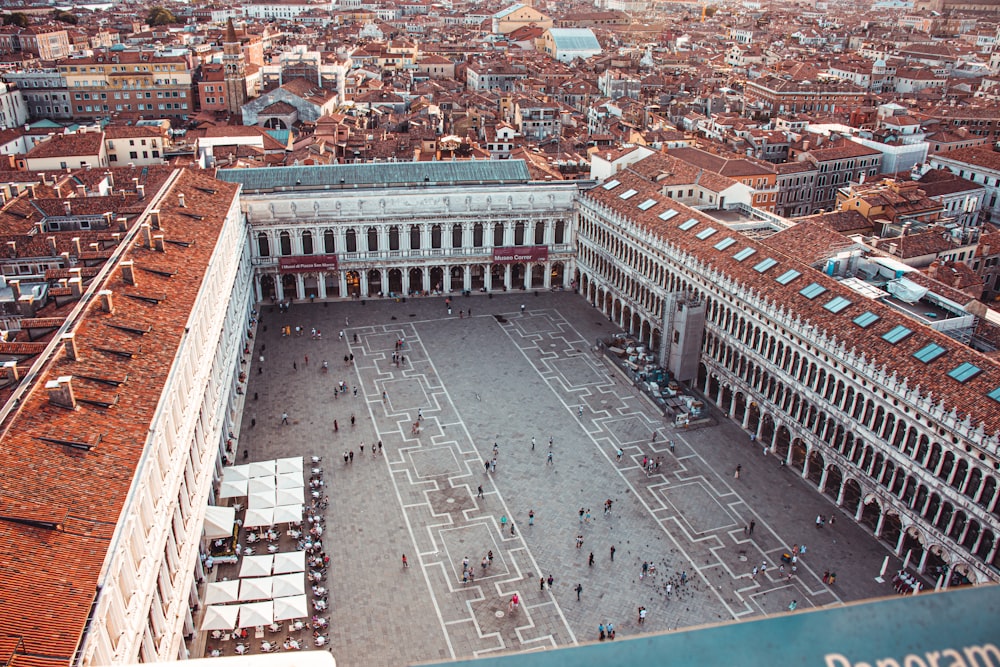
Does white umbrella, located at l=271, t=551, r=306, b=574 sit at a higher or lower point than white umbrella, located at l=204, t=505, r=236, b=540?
lower

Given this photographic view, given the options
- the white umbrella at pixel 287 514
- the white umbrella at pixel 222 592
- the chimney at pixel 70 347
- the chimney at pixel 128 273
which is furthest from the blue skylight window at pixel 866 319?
the chimney at pixel 70 347

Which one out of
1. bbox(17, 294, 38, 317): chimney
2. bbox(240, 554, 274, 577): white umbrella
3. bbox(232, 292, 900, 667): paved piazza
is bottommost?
bbox(232, 292, 900, 667): paved piazza

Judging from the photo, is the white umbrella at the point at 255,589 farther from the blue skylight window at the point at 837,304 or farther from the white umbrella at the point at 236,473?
the blue skylight window at the point at 837,304

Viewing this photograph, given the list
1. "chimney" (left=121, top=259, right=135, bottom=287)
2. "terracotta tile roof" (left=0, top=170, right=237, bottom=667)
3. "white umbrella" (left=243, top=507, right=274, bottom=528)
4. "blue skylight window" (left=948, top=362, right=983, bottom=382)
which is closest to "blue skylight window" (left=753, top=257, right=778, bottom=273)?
"blue skylight window" (left=948, top=362, right=983, bottom=382)

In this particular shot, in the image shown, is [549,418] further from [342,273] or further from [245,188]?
[245,188]

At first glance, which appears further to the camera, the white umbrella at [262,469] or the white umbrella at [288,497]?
the white umbrella at [262,469]

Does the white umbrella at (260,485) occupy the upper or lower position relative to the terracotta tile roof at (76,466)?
lower

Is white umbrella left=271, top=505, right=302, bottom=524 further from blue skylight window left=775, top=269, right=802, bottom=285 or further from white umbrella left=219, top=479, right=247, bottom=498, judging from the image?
blue skylight window left=775, top=269, right=802, bottom=285
